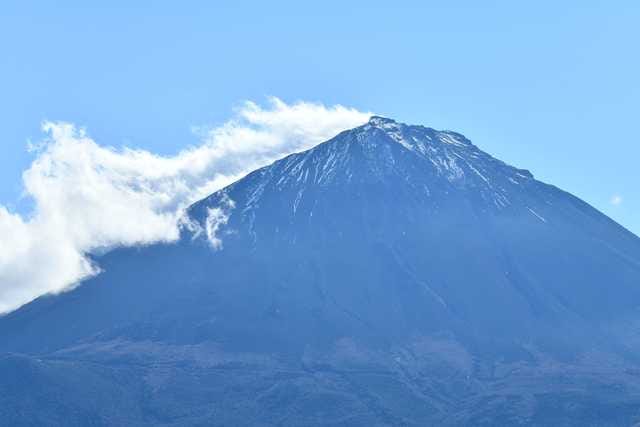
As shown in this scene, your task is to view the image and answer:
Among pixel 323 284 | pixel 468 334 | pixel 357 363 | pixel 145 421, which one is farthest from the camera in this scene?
pixel 323 284

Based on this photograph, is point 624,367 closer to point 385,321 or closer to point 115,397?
point 385,321

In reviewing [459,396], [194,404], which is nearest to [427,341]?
[459,396]

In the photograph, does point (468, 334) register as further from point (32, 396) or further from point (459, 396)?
point (32, 396)

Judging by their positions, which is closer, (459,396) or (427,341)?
(459,396)

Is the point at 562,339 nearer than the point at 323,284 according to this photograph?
Yes

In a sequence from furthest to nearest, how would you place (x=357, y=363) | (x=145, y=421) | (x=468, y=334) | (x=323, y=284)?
(x=323, y=284) → (x=468, y=334) → (x=357, y=363) → (x=145, y=421)

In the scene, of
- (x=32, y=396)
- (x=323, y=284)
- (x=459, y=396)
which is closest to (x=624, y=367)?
(x=459, y=396)

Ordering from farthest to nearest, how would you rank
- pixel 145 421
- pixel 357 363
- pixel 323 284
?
1. pixel 323 284
2. pixel 357 363
3. pixel 145 421

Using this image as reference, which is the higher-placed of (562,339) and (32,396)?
(562,339)

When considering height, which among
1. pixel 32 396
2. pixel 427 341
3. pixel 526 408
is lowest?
pixel 32 396
